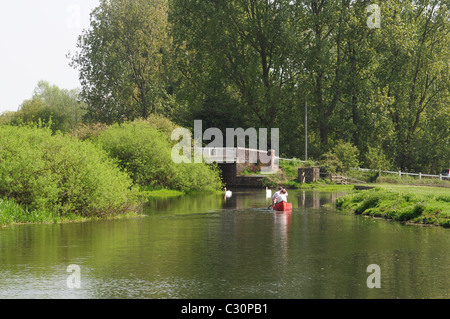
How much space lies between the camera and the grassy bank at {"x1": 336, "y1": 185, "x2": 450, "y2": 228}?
28984mm

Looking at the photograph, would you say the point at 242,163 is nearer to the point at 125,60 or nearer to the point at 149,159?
the point at 149,159

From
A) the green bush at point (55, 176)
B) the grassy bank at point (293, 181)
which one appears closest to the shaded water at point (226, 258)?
the green bush at point (55, 176)

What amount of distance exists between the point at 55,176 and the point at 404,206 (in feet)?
57.3

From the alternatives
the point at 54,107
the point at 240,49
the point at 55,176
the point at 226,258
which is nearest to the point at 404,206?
the point at 226,258

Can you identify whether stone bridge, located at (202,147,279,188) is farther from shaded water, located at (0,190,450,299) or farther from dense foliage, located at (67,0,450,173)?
shaded water, located at (0,190,450,299)

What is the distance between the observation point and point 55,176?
30.0 metres

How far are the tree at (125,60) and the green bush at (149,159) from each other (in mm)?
28507

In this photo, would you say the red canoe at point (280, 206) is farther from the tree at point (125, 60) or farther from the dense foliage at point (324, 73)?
the tree at point (125, 60)

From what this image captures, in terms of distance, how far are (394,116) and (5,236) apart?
5819 cm

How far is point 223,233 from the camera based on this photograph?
26.2 m
